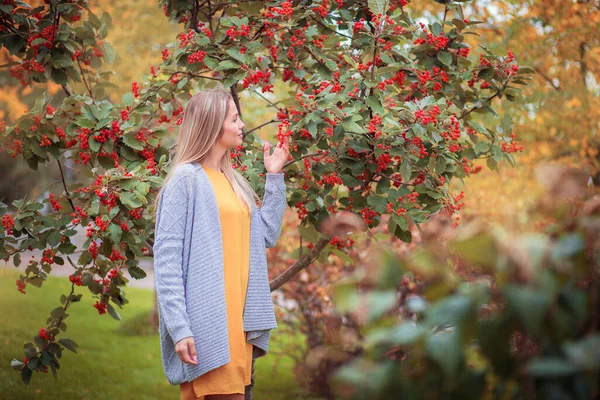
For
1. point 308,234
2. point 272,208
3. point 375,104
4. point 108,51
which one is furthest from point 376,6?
point 108,51

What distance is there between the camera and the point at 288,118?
3.21 metres

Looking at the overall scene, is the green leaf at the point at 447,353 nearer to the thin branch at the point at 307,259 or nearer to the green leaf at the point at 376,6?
the green leaf at the point at 376,6

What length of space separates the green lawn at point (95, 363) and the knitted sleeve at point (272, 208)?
3069 mm

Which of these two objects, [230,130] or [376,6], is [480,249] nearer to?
[230,130]

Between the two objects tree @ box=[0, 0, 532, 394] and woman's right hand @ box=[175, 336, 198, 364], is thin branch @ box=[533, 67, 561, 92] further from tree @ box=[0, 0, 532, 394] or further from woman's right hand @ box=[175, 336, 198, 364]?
woman's right hand @ box=[175, 336, 198, 364]

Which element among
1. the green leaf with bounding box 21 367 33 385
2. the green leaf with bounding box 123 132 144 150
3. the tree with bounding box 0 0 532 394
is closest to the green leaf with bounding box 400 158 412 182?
the tree with bounding box 0 0 532 394

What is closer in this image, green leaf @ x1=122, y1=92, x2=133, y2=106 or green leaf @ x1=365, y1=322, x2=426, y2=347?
green leaf @ x1=365, y1=322, x2=426, y2=347

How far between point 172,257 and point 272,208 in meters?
0.59

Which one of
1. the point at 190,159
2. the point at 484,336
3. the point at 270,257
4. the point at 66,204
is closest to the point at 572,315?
the point at 484,336

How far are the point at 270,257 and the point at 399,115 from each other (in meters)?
3.28

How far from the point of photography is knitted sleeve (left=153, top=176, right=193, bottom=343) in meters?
2.23

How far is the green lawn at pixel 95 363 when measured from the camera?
5008 mm

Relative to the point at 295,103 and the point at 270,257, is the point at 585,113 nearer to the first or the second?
the point at 270,257

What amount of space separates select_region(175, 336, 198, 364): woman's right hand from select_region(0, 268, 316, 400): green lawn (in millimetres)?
3086
